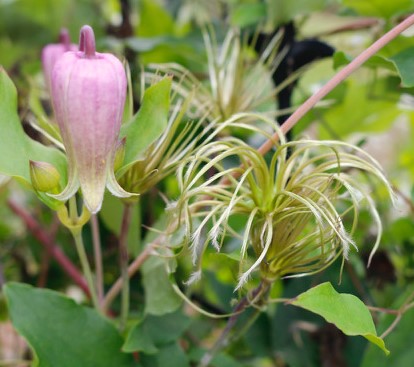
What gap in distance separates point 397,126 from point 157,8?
141 cm

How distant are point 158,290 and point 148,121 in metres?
0.16

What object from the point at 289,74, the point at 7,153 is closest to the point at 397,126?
the point at 289,74

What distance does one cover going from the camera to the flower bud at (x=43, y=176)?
377 millimetres

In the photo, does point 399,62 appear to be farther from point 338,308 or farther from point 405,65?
point 338,308

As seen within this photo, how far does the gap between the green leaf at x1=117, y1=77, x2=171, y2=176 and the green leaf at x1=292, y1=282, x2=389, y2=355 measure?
0.43 ft

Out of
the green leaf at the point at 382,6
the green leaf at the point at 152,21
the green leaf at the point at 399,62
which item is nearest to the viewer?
the green leaf at the point at 399,62

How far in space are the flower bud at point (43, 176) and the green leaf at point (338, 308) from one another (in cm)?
15

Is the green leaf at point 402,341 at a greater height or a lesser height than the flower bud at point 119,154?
lesser

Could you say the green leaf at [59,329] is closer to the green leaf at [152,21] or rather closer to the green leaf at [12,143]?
the green leaf at [12,143]

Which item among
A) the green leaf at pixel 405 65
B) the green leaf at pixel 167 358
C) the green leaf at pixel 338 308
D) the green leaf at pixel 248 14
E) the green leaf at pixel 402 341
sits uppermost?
the green leaf at pixel 405 65

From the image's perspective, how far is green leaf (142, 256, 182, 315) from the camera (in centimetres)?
51

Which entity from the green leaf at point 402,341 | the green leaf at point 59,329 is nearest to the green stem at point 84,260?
the green leaf at point 59,329

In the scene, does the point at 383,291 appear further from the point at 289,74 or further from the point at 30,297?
the point at 30,297

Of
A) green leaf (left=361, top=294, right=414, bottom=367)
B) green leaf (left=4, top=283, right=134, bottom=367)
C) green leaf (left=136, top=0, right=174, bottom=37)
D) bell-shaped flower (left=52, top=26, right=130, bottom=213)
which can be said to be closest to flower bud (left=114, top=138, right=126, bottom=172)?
bell-shaped flower (left=52, top=26, right=130, bottom=213)
